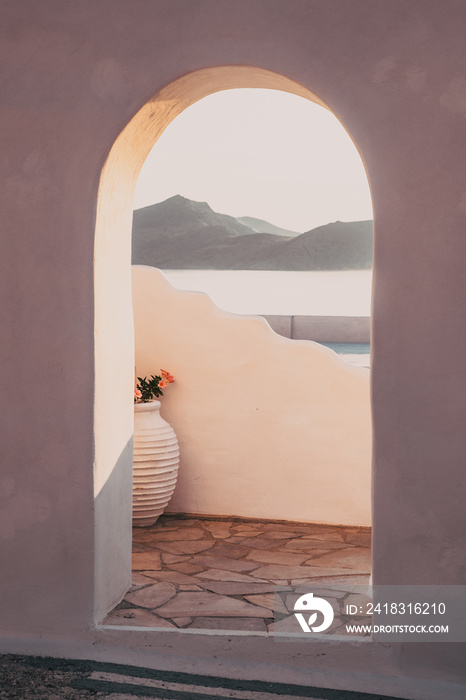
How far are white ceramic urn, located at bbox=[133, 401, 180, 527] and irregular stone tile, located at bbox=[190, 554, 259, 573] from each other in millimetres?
713

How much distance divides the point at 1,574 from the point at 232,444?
2313 mm

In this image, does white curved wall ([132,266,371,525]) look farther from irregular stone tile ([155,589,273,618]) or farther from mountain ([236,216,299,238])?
mountain ([236,216,299,238])

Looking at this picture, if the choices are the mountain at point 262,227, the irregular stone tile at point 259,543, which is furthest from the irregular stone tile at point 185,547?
the mountain at point 262,227

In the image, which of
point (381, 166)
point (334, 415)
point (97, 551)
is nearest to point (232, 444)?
point (334, 415)

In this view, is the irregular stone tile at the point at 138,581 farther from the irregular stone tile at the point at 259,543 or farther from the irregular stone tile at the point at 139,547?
the irregular stone tile at the point at 259,543

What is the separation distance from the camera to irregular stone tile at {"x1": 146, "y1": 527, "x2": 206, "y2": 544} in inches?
203

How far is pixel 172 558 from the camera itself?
4.71 m

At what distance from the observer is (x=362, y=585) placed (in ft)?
13.7

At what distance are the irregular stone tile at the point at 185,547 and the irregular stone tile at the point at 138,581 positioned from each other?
51 centimetres

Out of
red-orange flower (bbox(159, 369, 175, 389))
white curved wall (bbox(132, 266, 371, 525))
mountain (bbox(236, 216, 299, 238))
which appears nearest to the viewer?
white curved wall (bbox(132, 266, 371, 525))

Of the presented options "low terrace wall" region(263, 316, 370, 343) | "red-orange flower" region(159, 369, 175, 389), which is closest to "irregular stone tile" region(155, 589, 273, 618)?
"red-orange flower" region(159, 369, 175, 389)

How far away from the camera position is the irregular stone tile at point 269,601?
390cm

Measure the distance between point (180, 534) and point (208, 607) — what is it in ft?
4.55

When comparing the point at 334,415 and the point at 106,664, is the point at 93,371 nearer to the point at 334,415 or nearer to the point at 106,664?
the point at 106,664
